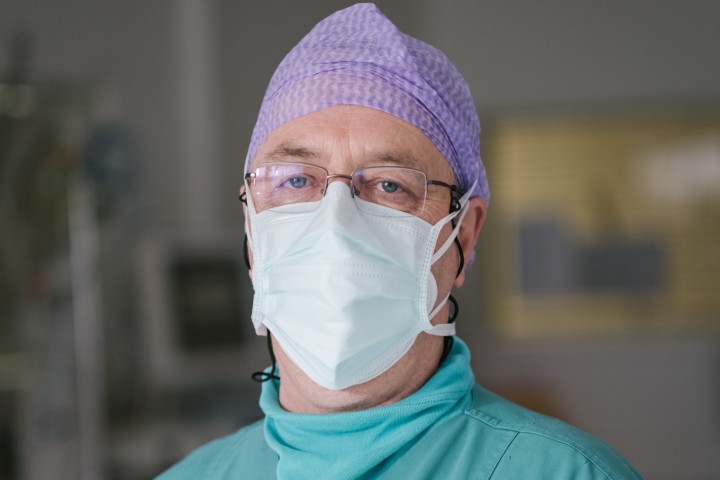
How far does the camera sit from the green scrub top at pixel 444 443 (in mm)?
983

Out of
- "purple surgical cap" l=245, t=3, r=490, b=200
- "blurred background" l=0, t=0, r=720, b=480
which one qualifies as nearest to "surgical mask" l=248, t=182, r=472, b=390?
"purple surgical cap" l=245, t=3, r=490, b=200

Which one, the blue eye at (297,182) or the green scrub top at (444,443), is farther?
the blue eye at (297,182)

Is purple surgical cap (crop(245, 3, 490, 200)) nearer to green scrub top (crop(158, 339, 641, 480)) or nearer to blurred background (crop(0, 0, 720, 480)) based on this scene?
green scrub top (crop(158, 339, 641, 480))

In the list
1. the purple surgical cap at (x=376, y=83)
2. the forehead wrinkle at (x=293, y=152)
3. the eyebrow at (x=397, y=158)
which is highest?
the purple surgical cap at (x=376, y=83)

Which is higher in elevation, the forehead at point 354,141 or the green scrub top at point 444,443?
the forehead at point 354,141

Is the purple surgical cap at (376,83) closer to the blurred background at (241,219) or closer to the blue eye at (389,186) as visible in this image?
the blue eye at (389,186)

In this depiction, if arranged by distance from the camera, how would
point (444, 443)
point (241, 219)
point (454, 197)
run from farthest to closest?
point (241, 219)
point (454, 197)
point (444, 443)

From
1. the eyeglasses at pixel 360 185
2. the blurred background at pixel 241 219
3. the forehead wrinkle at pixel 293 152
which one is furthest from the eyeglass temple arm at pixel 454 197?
the blurred background at pixel 241 219

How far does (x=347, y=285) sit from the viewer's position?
1.04 m

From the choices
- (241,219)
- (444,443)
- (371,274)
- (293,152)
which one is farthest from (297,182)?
(241,219)

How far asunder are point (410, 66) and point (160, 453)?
2934mm

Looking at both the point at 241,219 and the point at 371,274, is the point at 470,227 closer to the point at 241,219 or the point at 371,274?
the point at 371,274

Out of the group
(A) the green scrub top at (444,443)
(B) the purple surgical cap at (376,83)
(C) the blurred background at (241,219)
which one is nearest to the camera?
(A) the green scrub top at (444,443)

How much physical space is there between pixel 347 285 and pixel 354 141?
0.18m
